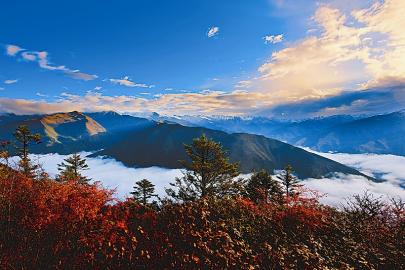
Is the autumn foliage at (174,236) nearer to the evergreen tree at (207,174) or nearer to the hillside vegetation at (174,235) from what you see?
the hillside vegetation at (174,235)

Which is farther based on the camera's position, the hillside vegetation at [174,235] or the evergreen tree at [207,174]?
the evergreen tree at [207,174]

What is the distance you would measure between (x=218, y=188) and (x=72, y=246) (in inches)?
1320

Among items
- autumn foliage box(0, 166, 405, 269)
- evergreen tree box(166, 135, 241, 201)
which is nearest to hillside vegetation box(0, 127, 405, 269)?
autumn foliage box(0, 166, 405, 269)

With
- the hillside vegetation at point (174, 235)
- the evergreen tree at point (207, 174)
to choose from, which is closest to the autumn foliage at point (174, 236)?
the hillside vegetation at point (174, 235)

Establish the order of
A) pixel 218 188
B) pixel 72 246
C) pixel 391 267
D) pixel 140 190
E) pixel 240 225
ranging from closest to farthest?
pixel 72 246 → pixel 391 267 → pixel 240 225 → pixel 218 188 → pixel 140 190

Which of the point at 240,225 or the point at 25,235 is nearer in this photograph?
the point at 25,235

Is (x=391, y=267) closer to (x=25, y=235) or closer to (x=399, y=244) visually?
(x=399, y=244)

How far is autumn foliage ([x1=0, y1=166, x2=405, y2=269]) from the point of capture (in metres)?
9.73

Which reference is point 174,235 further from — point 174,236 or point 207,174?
point 207,174

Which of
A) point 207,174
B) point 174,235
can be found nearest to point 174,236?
point 174,235

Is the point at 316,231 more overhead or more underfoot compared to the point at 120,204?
more underfoot

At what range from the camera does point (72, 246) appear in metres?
10.5

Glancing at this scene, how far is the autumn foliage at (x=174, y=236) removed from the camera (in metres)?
9.73

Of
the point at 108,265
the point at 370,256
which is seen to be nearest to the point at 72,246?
the point at 108,265
